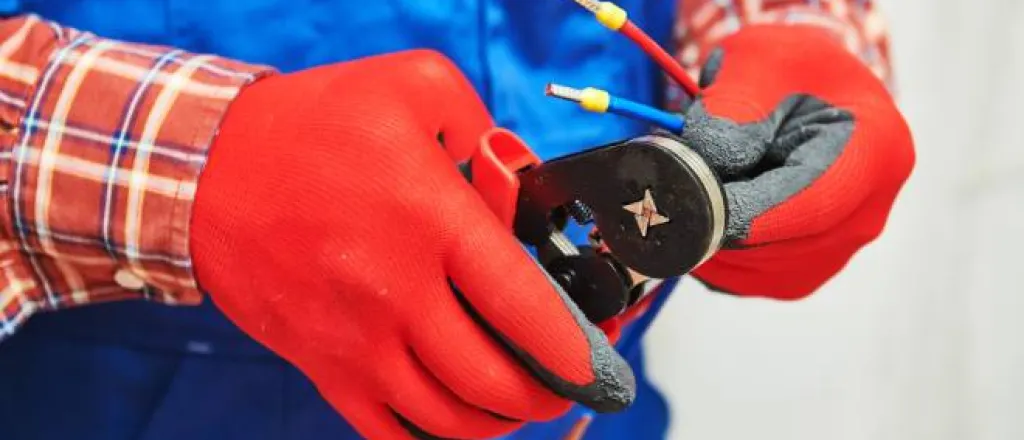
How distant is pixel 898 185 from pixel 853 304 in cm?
36

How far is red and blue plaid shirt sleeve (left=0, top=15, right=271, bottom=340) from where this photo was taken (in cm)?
37

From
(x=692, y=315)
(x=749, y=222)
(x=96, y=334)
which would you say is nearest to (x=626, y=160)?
(x=749, y=222)

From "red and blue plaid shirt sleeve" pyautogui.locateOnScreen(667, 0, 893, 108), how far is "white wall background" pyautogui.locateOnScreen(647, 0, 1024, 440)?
0.89 feet

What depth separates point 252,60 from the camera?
1.44 feet

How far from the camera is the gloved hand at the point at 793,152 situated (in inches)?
14.8

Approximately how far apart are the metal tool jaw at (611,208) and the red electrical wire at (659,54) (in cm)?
7

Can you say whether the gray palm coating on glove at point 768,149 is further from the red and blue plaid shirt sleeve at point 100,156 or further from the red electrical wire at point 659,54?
the red and blue plaid shirt sleeve at point 100,156

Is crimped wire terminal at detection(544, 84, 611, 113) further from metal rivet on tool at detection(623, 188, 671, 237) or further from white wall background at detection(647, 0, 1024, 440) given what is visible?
white wall background at detection(647, 0, 1024, 440)

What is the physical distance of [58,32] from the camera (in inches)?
15.6

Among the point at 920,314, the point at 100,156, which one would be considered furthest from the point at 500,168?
the point at 920,314

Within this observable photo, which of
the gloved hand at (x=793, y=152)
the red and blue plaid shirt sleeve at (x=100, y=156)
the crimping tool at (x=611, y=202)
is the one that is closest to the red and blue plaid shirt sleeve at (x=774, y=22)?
the gloved hand at (x=793, y=152)

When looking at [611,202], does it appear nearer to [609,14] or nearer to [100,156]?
[609,14]

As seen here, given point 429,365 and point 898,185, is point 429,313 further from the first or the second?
point 898,185

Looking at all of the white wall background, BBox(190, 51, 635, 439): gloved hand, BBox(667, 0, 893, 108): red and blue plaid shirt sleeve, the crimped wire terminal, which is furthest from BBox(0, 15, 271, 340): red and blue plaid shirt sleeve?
the white wall background
